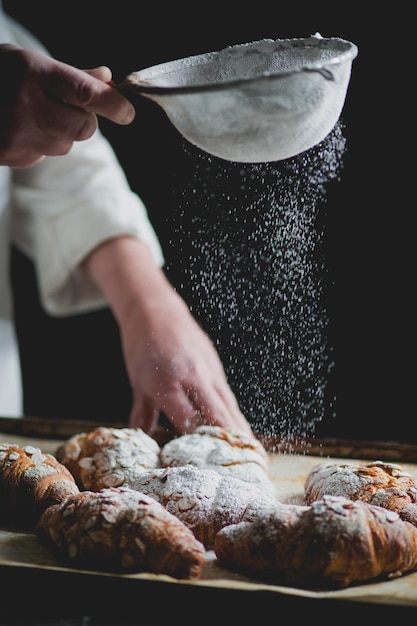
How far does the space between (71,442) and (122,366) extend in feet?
3.96

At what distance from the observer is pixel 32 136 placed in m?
1.18

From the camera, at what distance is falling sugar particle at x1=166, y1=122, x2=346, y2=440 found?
1.58 m

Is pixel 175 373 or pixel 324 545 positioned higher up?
pixel 324 545

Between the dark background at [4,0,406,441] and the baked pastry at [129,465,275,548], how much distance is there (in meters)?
0.76

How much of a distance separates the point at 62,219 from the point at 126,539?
45.6 inches

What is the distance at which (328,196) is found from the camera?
2123 millimetres

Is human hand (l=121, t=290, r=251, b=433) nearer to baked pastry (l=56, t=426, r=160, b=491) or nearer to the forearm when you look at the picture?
the forearm

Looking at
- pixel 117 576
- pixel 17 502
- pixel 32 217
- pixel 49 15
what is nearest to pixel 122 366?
pixel 32 217

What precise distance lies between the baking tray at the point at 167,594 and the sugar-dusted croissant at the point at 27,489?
0.44 ft

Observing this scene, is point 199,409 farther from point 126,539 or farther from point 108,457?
point 126,539

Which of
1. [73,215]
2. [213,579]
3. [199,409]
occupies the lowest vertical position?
[199,409]

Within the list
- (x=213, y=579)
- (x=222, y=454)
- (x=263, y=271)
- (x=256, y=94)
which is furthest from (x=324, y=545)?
(x=263, y=271)

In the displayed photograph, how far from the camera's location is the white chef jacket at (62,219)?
1.90 metres

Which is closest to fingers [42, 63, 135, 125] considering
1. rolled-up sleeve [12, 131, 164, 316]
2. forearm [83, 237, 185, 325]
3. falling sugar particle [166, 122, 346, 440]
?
falling sugar particle [166, 122, 346, 440]
